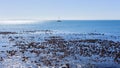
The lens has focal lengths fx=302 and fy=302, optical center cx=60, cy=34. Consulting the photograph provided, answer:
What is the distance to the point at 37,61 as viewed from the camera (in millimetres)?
35062

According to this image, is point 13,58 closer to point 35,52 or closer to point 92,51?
point 35,52

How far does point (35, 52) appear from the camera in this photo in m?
43.4

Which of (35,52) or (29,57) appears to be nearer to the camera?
(29,57)

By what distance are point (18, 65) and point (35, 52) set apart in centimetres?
1100

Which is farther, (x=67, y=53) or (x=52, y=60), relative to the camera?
(x=67, y=53)

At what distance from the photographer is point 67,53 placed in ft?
137

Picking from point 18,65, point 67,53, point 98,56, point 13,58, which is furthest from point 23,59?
point 98,56

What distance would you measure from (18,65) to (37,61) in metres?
3.19

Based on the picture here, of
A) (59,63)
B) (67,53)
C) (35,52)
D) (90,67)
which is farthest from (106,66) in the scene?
(35,52)

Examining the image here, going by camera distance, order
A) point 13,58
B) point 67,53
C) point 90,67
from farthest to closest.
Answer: point 67,53, point 13,58, point 90,67

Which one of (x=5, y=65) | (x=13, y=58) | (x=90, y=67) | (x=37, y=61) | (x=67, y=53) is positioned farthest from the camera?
(x=67, y=53)

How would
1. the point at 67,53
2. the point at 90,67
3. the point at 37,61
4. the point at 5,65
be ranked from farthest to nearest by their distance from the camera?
the point at 67,53
the point at 37,61
the point at 5,65
the point at 90,67

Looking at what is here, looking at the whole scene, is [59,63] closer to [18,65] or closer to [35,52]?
[18,65]

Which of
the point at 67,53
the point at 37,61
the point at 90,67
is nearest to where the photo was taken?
the point at 90,67
